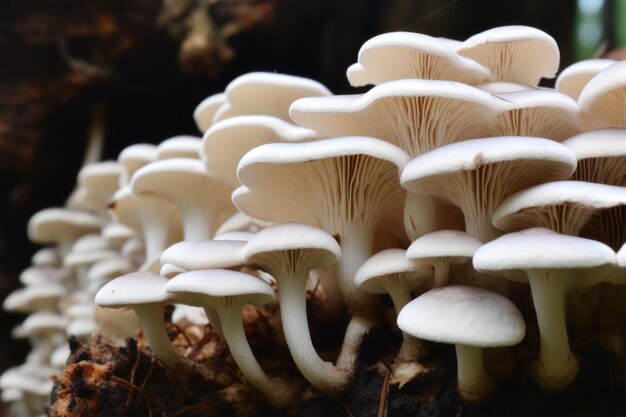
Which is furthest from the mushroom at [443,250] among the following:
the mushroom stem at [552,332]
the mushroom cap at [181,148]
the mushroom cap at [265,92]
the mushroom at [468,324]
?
the mushroom cap at [181,148]

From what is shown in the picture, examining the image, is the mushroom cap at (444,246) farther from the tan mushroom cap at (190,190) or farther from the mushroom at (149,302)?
the tan mushroom cap at (190,190)

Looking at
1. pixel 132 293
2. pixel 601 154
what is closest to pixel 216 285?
pixel 132 293

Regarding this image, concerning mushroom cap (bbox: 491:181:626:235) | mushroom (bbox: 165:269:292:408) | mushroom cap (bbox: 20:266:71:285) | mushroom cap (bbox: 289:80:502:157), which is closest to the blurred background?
mushroom cap (bbox: 20:266:71:285)

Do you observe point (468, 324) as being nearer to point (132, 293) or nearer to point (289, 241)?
point (289, 241)

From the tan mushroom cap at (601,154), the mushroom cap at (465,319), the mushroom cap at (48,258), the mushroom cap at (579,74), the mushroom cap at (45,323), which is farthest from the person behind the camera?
the mushroom cap at (48,258)

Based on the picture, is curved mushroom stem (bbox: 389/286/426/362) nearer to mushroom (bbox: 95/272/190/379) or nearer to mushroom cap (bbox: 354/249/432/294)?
mushroom cap (bbox: 354/249/432/294)

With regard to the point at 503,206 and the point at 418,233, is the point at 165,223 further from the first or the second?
the point at 503,206
